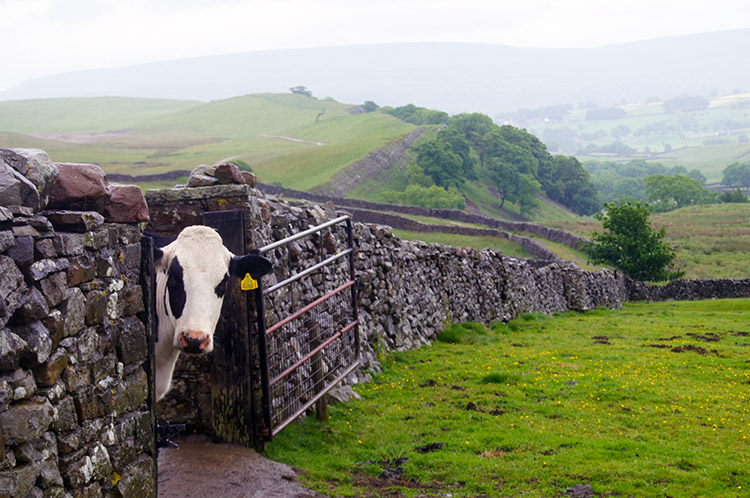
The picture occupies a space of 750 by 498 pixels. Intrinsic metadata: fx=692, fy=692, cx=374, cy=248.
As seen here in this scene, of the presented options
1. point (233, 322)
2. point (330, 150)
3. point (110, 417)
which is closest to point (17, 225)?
point (110, 417)

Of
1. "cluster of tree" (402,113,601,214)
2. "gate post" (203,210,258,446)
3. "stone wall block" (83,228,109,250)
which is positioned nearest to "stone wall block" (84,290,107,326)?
"stone wall block" (83,228,109,250)

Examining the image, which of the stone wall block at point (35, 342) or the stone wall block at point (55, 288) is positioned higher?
the stone wall block at point (55, 288)

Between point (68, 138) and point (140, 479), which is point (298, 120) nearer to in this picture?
point (68, 138)

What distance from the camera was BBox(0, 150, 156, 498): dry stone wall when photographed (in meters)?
4.11

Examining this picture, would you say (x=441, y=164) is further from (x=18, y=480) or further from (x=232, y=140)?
(x=18, y=480)

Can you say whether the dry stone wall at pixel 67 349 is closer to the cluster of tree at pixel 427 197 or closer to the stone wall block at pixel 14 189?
the stone wall block at pixel 14 189

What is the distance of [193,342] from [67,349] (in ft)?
4.69

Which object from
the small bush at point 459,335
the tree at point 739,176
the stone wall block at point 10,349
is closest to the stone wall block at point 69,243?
the stone wall block at point 10,349

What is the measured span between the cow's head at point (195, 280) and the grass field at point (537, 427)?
8.30 feet

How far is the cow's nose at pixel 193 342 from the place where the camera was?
19.7 feet

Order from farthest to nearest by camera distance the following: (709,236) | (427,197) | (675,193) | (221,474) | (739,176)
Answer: (739,176) → (675,193) → (427,197) → (709,236) → (221,474)

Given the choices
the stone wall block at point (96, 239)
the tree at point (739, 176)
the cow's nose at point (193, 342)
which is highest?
the stone wall block at point (96, 239)

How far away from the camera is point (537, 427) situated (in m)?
10.4

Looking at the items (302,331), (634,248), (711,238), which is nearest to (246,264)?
(302,331)
